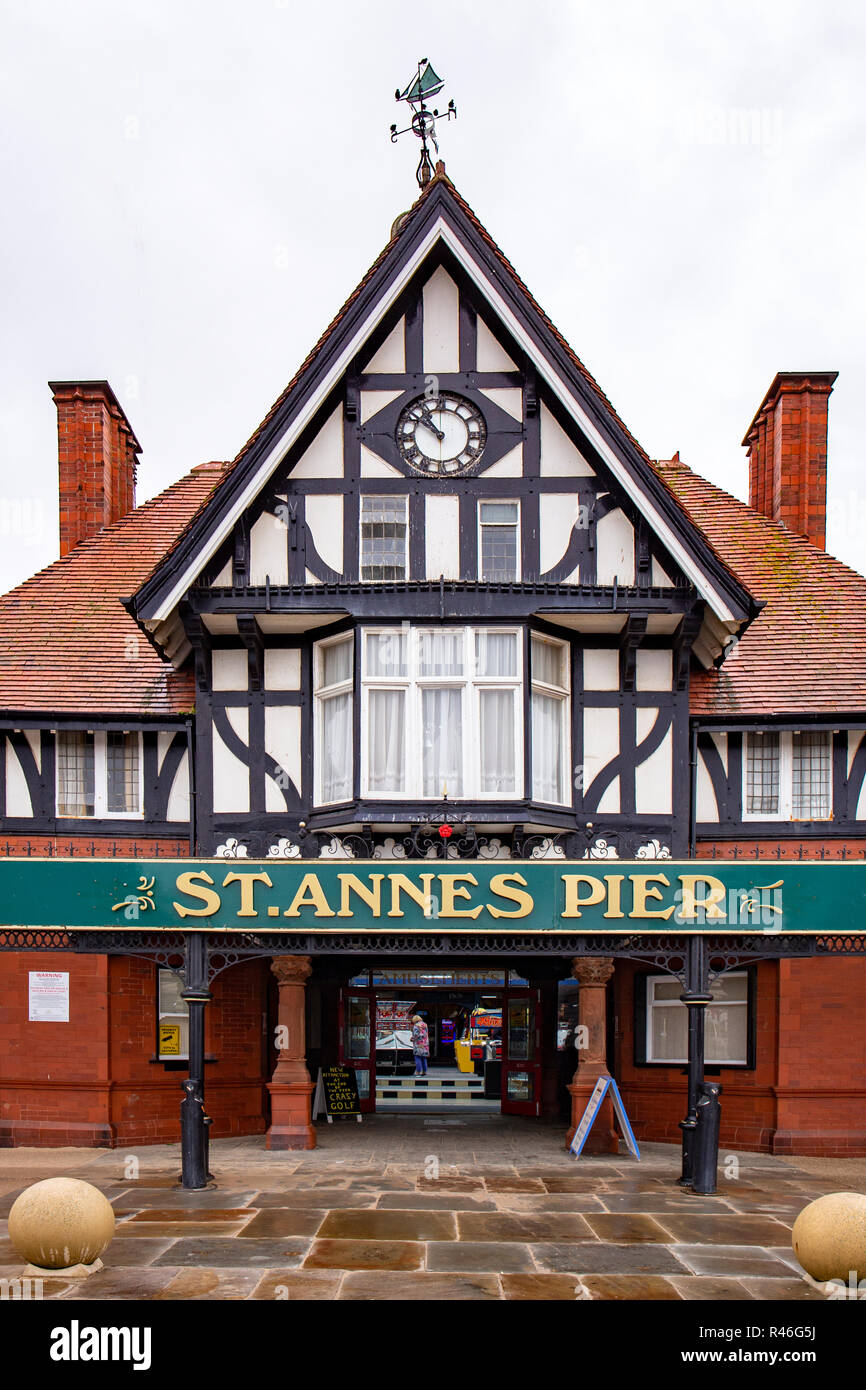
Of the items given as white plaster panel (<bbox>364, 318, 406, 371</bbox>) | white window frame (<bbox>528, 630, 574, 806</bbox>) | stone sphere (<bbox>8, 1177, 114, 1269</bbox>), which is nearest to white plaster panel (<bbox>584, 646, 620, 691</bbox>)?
white window frame (<bbox>528, 630, 574, 806</bbox>)

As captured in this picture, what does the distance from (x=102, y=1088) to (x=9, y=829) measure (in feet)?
13.0

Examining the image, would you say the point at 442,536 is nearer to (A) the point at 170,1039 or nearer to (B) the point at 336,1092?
(A) the point at 170,1039

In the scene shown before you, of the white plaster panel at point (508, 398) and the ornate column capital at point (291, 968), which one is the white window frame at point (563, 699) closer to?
the white plaster panel at point (508, 398)

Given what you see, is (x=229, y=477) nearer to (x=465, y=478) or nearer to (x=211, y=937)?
(x=465, y=478)

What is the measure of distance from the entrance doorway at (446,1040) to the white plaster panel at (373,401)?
30.2ft

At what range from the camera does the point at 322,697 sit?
15281 mm

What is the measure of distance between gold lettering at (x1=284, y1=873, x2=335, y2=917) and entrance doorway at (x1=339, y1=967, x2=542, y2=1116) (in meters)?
5.48

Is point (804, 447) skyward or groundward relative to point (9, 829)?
skyward

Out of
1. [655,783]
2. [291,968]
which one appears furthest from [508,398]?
[291,968]

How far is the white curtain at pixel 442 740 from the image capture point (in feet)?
47.5

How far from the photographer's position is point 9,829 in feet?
54.4

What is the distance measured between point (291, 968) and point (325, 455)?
6.99 metres

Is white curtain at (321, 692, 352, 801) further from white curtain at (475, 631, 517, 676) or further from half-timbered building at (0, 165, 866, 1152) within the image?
white curtain at (475, 631, 517, 676)
